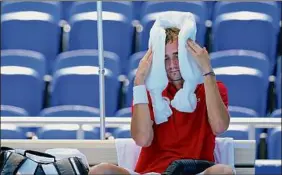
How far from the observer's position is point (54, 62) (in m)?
5.48

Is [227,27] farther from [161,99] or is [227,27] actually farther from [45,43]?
[161,99]

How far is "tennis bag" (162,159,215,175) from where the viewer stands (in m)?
3.23

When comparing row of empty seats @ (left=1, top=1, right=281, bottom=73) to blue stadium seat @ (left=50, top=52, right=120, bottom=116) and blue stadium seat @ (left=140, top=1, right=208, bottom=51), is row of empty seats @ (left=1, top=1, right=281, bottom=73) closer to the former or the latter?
blue stadium seat @ (left=140, top=1, right=208, bottom=51)

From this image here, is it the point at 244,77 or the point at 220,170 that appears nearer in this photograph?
the point at 220,170

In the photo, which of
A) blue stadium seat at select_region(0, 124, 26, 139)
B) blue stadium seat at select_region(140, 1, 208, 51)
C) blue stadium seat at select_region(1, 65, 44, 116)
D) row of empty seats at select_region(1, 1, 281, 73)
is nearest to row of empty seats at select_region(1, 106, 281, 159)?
blue stadium seat at select_region(0, 124, 26, 139)

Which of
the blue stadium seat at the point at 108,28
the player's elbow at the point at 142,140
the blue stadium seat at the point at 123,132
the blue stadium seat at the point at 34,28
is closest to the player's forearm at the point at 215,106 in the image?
the player's elbow at the point at 142,140

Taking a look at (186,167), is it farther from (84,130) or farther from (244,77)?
(244,77)

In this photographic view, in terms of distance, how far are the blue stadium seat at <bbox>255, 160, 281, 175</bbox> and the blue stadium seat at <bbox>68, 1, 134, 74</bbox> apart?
57.7 inches

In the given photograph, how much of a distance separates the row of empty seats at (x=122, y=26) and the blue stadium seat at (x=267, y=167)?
122 centimetres

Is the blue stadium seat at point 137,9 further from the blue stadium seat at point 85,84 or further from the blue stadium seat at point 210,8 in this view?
the blue stadium seat at point 85,84

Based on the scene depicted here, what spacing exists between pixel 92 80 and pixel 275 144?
96 cm

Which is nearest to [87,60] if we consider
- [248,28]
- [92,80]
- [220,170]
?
[92,80]

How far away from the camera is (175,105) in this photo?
3.38m

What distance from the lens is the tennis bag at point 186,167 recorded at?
3225 millimetres
